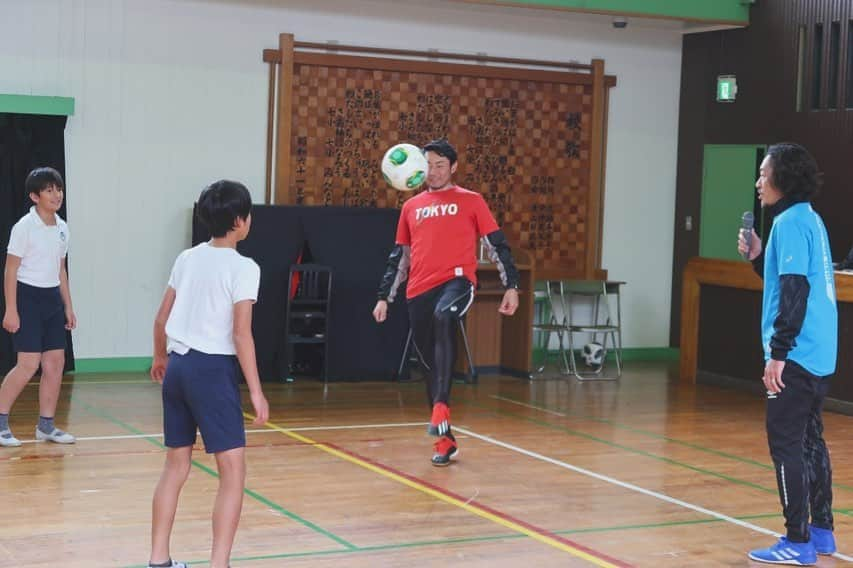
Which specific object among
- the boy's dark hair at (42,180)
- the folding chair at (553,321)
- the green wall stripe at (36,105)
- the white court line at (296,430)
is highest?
the green wall stripe at (36,105)

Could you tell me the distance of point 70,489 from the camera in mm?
6363

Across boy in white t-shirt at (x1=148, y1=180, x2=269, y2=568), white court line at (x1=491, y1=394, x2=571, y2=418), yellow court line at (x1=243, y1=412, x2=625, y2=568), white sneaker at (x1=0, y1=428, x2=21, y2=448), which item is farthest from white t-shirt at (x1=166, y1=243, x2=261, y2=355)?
white court line at (x1=491, y1=394, x2=571, y2=418)

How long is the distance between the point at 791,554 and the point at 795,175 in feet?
5.13

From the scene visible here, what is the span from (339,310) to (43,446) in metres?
3.77

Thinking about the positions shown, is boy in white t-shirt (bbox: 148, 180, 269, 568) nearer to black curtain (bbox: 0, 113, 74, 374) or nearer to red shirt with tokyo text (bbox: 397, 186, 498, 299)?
Result: red shirt with tokyo text (bbox: 397, 186, 498, 299)

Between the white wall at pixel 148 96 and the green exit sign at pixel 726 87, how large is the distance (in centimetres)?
223

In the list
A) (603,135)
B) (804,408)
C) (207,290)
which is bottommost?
(804,408)

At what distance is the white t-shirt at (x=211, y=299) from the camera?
4.37 metres

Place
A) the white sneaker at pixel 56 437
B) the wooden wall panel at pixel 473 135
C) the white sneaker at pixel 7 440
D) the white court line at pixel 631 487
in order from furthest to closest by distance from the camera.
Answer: the wooden wall panel at pixel 473 135, the white sneaker at pixel 56 437, the white sneaker at pixel 7 440, the white court line at pixel 631 487

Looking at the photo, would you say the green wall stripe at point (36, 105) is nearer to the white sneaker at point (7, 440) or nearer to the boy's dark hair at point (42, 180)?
the boy's dark hair at point (42, 180)

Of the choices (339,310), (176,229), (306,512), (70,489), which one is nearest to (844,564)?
(306,512)

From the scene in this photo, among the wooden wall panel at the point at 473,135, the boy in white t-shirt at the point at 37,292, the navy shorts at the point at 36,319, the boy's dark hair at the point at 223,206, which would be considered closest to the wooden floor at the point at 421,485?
the boy in white t-shirt at the point at 37,292

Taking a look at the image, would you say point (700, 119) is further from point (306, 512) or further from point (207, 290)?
point (207, 290)

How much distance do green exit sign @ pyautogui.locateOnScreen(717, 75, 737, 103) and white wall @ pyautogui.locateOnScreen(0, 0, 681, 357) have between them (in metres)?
2.23
